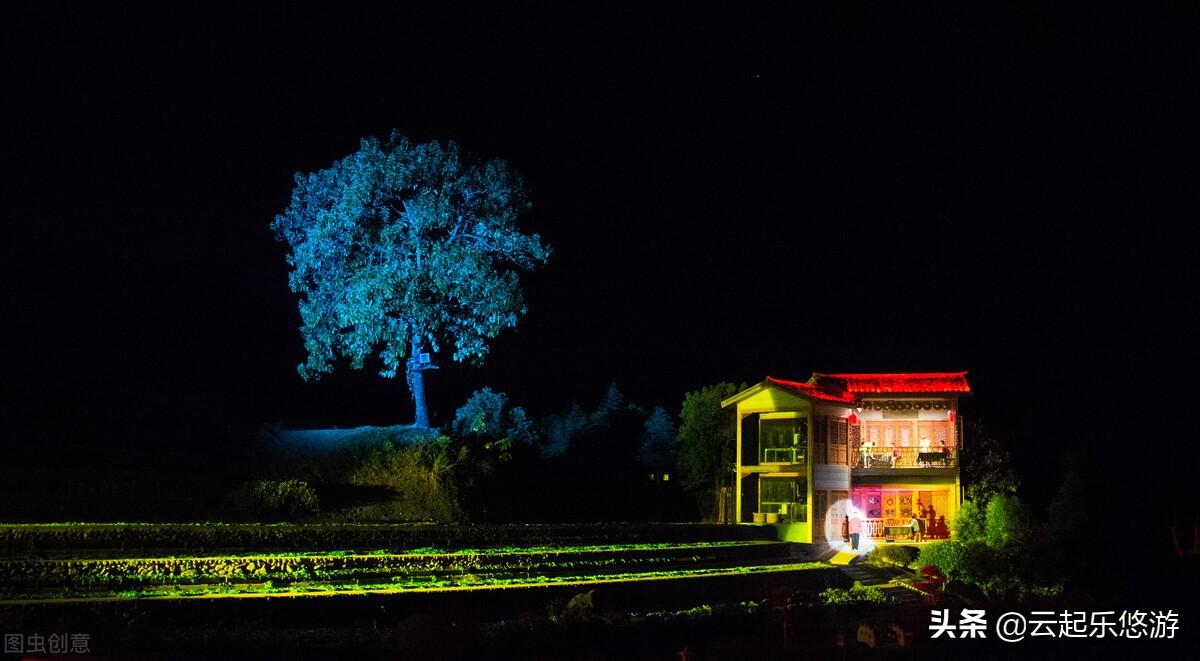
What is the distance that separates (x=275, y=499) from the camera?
19.9 meters

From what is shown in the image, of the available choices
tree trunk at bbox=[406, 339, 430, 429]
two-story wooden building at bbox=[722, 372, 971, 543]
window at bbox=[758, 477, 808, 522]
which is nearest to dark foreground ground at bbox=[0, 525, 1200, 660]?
tree trunk at bbox=[406, 339, 430, 429]

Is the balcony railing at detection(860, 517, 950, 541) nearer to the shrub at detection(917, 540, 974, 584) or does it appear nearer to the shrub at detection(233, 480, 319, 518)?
the shrub at detection(917, 540, 974, 584)

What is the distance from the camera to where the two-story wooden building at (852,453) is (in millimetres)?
27723

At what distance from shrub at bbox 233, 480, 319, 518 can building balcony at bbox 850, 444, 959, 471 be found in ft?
47.8

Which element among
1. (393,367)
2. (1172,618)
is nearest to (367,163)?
(393,367)

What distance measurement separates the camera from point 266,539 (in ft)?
53.7

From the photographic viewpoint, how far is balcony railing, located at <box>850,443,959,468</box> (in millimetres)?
28547

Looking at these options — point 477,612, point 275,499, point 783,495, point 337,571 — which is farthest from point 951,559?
point 275,499

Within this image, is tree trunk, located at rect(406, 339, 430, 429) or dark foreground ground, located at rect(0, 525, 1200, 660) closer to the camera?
dark foreground ground, located at rect(0, 525, 1200, 660)

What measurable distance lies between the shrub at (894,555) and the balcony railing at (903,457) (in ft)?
12.1

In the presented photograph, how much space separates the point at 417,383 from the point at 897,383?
12467mm

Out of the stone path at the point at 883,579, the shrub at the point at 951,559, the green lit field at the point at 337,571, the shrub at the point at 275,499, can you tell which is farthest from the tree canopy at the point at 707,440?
the shrub at the point at 275,499

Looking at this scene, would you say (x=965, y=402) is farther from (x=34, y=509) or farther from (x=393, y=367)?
(x=34, y=509)

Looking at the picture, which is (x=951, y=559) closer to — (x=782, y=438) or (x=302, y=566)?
(x=782, y=438)
